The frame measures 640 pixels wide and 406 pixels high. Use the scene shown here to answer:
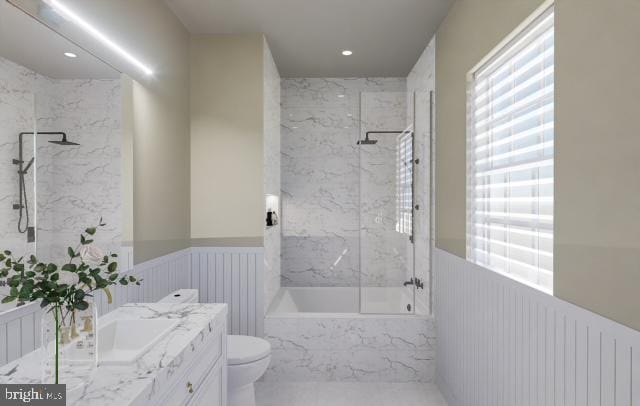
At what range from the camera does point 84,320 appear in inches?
49.8

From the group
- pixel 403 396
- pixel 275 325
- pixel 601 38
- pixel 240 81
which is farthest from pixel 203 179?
pixel 601 38

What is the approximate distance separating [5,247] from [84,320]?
0.43 meters

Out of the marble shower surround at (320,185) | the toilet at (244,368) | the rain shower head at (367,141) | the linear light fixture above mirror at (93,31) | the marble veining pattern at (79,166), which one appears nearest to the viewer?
the marble veining pattern at (79,166)

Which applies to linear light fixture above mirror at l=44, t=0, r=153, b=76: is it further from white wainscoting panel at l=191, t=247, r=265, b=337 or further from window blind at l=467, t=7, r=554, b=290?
window blind at l=467, t=7, r=554, b=290

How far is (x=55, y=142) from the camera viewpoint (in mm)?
1663

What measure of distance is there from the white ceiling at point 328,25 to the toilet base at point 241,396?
2557 millimetres

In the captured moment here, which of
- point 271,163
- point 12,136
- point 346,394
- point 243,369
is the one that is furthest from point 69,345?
point 271,163

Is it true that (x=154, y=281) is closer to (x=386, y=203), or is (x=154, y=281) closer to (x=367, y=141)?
(x=386, y=203)

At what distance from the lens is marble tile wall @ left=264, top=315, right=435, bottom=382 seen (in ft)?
10.6

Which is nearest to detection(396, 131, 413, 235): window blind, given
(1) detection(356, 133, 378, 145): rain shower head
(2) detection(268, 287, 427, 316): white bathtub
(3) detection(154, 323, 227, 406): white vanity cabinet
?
(1) detection(356, 133, 378, 145): rain shower head

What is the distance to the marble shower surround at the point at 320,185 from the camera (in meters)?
4.45

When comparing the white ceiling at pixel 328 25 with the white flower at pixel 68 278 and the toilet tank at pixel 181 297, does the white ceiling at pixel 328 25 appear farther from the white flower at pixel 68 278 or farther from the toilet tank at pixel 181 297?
the white flower at pixel 68 278

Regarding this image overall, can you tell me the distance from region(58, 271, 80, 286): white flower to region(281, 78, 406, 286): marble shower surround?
3.26 metres

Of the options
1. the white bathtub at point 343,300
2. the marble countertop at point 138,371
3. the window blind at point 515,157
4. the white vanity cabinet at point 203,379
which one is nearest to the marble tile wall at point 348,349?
the white bathtub at point 343,300
